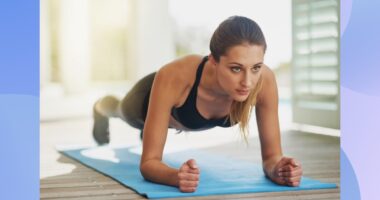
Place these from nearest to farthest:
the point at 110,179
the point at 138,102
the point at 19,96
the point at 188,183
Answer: the point at 19,96
the point at 188,183
the point at 110,179
the point at 138,102

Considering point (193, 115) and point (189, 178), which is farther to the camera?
point (193, 115)

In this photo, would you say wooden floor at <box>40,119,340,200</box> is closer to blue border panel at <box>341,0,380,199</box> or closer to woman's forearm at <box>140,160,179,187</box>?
woman's forearm at <box>140,160,179,187</box>

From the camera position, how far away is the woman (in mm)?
2199

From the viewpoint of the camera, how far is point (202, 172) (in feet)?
9.11

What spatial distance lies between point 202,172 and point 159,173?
466 millimetres

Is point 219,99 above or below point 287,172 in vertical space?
above

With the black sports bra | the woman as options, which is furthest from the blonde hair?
the black sports bra

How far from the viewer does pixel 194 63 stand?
Answer: 2533 mm

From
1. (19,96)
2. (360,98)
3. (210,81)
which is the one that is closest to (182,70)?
(210,81)

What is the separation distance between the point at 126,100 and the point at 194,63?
2.72ft

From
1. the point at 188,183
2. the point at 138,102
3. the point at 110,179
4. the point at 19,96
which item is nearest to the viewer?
the point at 19,96

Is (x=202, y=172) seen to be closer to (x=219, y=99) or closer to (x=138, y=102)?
(x=219, y=99)

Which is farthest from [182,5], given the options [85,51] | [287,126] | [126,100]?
[126,100]

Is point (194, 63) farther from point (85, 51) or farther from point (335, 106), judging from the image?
point (85, 51)
